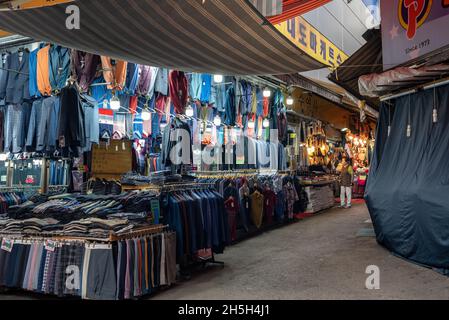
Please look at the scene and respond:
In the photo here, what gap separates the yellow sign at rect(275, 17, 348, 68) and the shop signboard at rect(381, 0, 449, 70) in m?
2.48

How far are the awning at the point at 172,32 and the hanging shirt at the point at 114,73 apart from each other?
4.94 ft

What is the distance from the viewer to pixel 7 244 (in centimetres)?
500

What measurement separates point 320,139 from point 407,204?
11.0 metres

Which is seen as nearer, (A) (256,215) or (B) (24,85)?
(B) (24,85)

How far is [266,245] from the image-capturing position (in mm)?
8062

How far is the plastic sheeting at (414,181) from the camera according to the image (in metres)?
5.55

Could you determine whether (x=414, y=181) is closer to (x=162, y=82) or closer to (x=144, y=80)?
(x=162, y=82)

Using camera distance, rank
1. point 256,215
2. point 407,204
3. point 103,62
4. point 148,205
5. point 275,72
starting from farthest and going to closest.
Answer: point 256,215, point 103,62, point 275,72, point 407,204, point 148,205

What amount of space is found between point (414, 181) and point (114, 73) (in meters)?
5.32

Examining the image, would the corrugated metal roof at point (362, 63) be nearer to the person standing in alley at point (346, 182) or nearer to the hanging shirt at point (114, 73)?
the hanging shirt at point (114, 73)

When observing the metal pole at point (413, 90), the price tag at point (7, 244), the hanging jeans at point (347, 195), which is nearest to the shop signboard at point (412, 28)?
the metal pole at point (413, 90)

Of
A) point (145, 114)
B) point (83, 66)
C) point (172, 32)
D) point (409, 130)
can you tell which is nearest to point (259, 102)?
point (145, 114)

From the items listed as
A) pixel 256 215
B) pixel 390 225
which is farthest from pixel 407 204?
pixel 256 215
